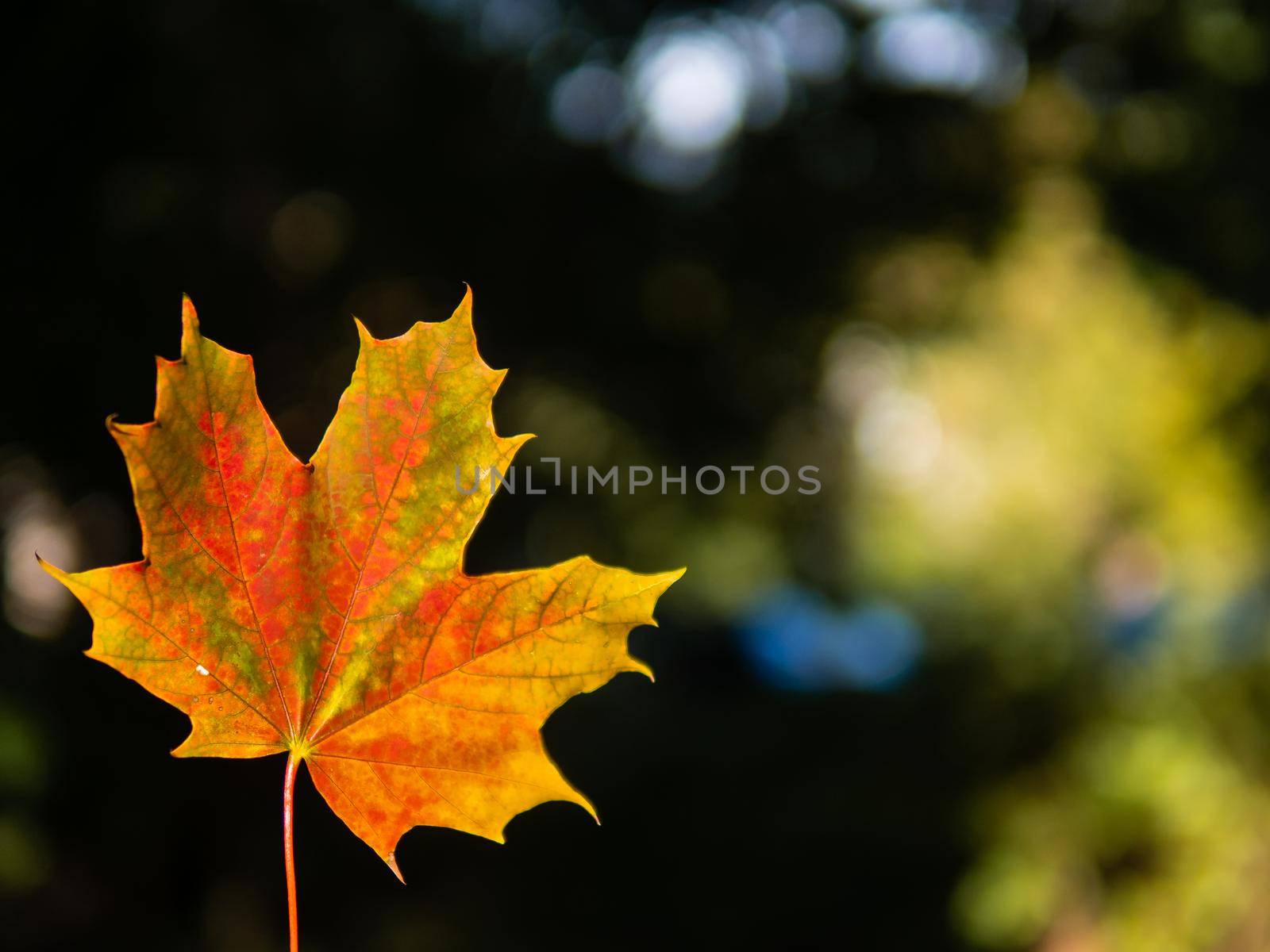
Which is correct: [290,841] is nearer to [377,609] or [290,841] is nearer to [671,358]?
[377,609]

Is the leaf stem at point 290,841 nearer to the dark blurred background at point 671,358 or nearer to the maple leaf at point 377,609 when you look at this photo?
the maple leaf at point 377,609

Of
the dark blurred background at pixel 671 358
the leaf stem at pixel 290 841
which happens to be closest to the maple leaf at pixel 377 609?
the leaf stem at pixel 290 841

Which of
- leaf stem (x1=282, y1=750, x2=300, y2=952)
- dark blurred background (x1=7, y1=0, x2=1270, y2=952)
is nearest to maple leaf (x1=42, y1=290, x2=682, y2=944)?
leaf stem (x1=282, y1=750, x2=300, y2=952)

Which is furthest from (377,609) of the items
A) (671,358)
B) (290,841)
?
(671,358)

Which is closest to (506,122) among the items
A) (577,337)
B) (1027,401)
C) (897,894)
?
(577,337)

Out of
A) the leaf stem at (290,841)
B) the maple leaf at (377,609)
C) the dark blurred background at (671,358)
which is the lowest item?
the leaf stem at (290,841)
